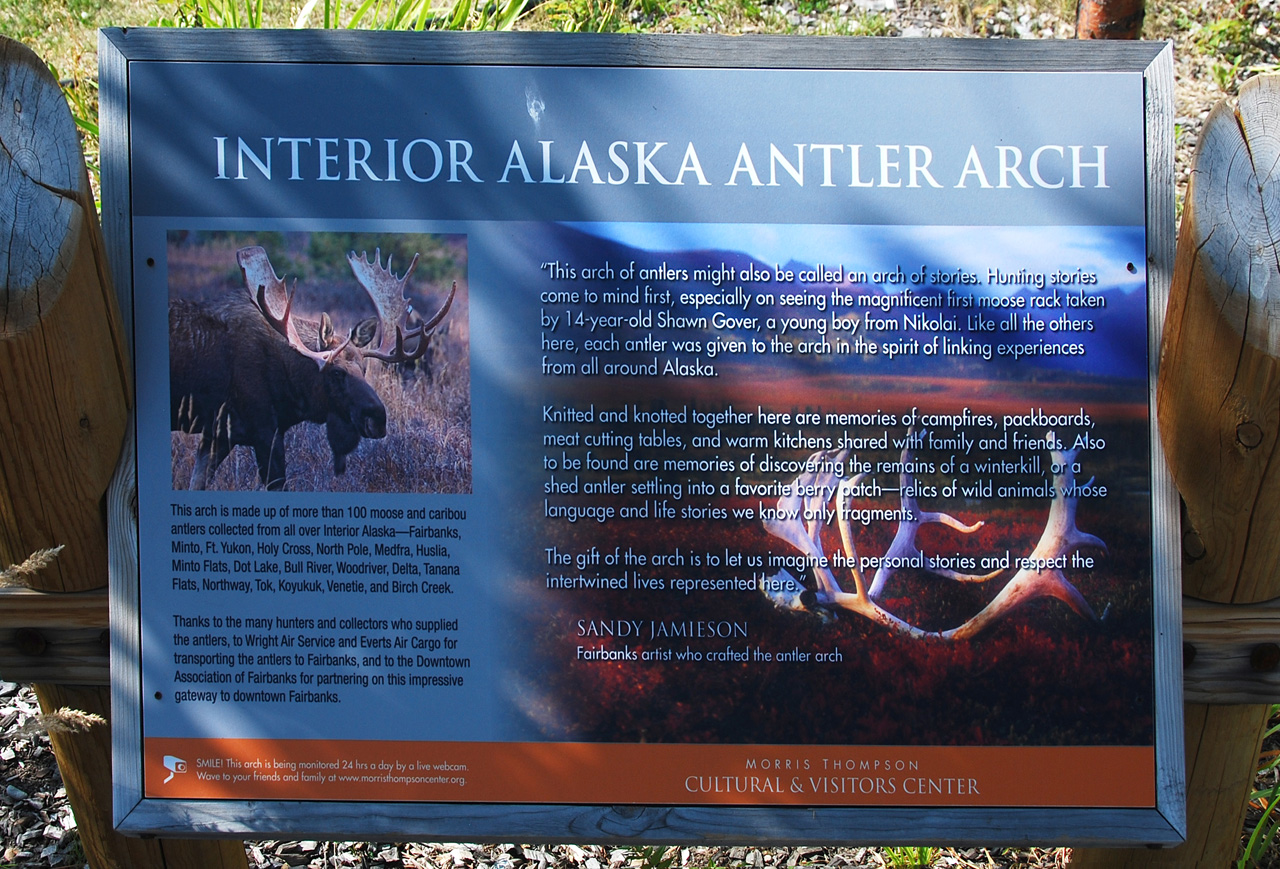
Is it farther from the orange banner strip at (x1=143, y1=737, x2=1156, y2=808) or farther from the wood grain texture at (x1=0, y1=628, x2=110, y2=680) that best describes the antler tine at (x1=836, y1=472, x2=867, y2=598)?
the wood grain texture at (x1=0, y1=628, x2=110, y2=680)

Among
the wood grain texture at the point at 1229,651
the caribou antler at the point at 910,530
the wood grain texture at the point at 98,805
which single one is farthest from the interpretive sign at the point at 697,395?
the wood grain texture at the point at 98,805

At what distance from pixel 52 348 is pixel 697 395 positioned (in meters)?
1.48

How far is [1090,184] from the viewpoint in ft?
6.68

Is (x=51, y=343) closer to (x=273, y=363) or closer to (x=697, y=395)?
(x=273, y=363)

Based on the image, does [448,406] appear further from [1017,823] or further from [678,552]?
[1017,823]

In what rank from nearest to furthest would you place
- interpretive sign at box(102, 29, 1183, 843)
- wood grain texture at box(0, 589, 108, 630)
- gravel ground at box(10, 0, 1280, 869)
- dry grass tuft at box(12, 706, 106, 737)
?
dry grass tuft at box(12, 706, 106, 737) → interpretive sign at box(102, 29, 1183, 843) → wood grain texture at box(0, 589, 108, 630) → gravel ground at box(10, 0, 1280, 869)

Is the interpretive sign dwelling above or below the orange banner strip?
above

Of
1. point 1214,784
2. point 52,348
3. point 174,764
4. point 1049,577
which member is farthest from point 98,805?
point 1214,784

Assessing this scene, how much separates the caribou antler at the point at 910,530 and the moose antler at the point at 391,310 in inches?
45.6

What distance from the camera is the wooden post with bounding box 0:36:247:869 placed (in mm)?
1908

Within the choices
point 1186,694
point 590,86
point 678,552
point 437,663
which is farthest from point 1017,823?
point 590,86

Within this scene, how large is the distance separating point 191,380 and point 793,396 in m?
1.45

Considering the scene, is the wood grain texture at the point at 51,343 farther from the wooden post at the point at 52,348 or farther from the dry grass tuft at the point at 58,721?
the dry grass tuft at the point at 58,721

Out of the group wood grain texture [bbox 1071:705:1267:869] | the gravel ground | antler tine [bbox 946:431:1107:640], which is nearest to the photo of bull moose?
antler tine [bbox 946:431:1107:640]
